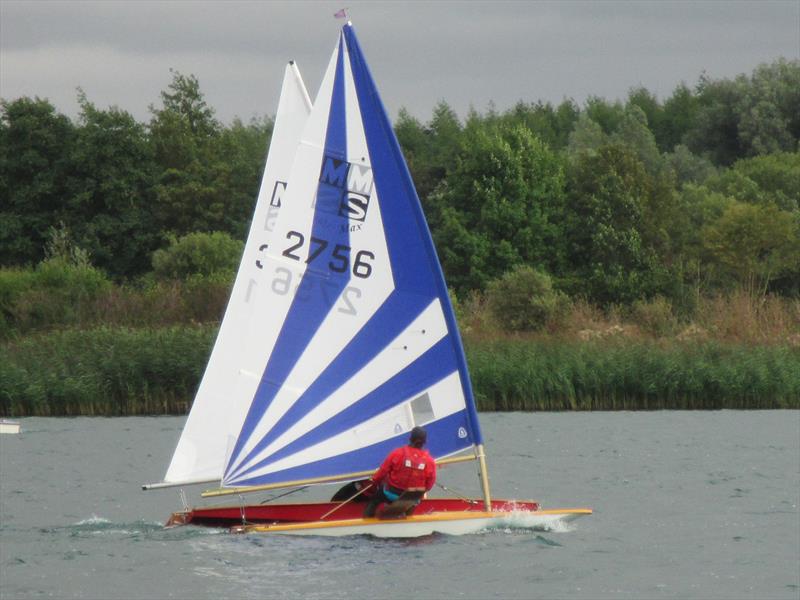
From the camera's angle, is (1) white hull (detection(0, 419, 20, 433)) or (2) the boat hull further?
(1) white hull (detection(0, 419, 20, 433))

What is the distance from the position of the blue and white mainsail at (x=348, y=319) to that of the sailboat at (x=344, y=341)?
0.01 metres

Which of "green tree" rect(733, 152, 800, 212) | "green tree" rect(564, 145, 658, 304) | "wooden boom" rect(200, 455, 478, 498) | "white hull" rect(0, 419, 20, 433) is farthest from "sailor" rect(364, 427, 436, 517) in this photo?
"green tree" rect(733, 152, 800, 212)

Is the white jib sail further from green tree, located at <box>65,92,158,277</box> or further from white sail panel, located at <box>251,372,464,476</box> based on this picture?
green tree, located at <box>65,92,158,277</box>

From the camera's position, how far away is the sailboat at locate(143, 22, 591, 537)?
603 inches

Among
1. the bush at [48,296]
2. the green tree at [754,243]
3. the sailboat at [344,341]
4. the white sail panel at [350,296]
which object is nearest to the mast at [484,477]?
the sailboat at [344,341]

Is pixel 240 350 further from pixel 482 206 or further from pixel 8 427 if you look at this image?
pixel 482 206

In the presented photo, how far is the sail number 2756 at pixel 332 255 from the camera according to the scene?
1542cm

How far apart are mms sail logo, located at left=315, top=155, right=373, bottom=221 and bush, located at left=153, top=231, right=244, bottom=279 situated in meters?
29.9

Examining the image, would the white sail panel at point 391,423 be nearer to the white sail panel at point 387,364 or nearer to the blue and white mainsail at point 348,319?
the blue and white mainsail at point 348,319

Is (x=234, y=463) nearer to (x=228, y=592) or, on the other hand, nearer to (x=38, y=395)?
(x=228, y=592)

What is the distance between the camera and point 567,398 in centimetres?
3014

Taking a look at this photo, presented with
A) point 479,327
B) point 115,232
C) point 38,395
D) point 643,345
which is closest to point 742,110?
point 115,232

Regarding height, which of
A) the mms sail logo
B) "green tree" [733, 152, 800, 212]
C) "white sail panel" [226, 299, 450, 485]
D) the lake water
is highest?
"green tree" [733, 152, 800, 212]

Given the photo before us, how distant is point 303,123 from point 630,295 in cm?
3603
